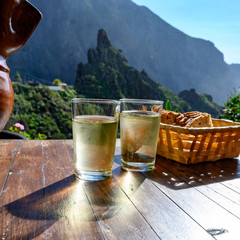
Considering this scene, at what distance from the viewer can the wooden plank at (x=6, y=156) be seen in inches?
24.5

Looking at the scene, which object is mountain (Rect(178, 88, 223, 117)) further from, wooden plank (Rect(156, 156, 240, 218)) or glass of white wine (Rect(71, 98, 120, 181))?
glass of white wine (Rect(71, 98, 120, 181))

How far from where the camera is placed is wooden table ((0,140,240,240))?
403 mm

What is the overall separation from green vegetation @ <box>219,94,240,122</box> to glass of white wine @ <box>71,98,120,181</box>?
2325mm

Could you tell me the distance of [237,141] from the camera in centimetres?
88

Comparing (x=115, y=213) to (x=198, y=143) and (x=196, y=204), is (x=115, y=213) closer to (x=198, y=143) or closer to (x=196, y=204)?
(x=196, y=204)

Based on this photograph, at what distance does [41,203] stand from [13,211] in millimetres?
51

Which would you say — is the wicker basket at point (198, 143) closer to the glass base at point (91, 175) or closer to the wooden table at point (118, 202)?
the wooden table at point (118, 202)

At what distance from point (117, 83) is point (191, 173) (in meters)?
24.2

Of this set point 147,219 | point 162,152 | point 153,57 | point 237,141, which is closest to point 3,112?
point 147,219

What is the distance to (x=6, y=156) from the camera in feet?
2.62

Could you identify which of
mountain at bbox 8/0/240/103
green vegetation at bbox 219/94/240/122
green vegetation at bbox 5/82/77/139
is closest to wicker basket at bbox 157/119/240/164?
green vegetation at bbox 219/94/240/122

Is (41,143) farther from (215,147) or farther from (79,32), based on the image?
(79,32)

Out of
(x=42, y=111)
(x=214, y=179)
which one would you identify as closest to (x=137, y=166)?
(x=214, y=179)

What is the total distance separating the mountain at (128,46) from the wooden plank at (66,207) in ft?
129
